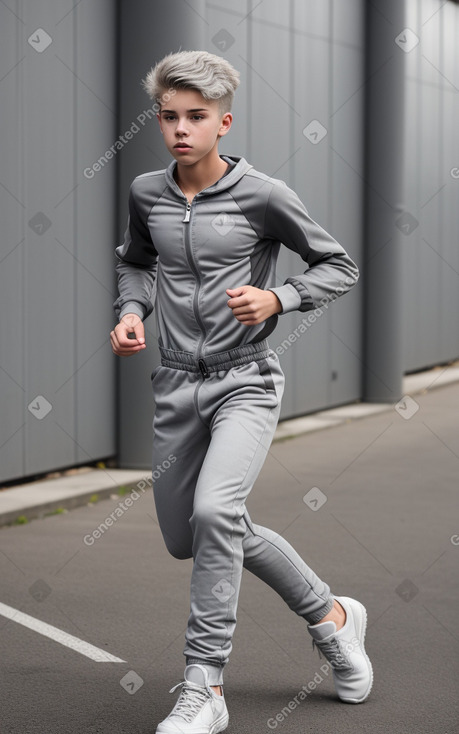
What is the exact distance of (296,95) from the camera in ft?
38.6

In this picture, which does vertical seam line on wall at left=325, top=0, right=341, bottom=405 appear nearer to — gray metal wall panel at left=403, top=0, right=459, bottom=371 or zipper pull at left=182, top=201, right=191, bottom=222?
gray metal wall panel at left=403, top=0, right=459, bottom=371

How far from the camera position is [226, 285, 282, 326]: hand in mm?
3812

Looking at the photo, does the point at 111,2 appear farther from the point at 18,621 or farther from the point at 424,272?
the point at 424,272

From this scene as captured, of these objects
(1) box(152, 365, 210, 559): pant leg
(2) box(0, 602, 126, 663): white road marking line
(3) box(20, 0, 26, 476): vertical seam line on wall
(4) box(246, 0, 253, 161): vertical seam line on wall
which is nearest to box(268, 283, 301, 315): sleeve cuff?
(1) box(152, 365, 210, 559): pant leg

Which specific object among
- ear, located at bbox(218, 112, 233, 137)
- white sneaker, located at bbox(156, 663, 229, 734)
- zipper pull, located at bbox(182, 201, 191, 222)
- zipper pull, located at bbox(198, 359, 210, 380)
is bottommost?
white sneaker, located at bbox(156, 663, 229, 734)

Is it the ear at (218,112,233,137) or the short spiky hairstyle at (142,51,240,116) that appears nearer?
the short spiky hairstyle at (142,51,240,116)

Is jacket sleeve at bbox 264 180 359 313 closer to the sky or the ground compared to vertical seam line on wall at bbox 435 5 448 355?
closer to the sky

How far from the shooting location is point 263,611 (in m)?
5.73

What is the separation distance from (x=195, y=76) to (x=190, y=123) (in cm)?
14

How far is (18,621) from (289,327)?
6.52 meters

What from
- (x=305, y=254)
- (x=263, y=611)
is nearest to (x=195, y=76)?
(x=305, y=254)

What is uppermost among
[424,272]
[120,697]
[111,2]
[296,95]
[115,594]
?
[111,2]

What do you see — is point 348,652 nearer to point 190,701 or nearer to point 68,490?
point 190,701

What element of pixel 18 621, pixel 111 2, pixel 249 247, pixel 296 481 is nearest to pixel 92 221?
pixel 111 2
